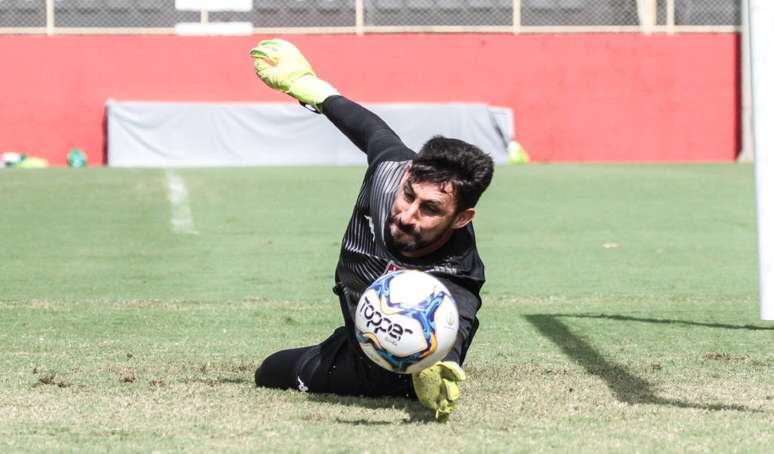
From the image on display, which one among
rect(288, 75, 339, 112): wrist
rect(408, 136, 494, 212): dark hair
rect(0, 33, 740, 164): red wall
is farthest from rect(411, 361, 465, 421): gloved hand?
rect(0, 33, 740, 164): red wall

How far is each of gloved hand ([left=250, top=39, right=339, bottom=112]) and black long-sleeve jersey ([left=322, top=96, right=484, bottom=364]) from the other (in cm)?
38

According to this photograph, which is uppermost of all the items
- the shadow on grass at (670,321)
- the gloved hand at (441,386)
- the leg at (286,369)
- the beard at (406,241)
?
the beard at (406,241)

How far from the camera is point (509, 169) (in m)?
20.9

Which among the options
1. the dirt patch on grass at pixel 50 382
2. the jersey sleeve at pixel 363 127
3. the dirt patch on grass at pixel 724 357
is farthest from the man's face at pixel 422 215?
the dirt patch on grass at pixel 724 357

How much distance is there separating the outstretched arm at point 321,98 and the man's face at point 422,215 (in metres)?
0.55

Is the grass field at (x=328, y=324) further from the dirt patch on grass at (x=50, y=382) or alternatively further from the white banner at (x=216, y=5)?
the white banner at (x=216, y=5)

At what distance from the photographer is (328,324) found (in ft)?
26.2

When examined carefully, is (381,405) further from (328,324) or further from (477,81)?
(477,81)

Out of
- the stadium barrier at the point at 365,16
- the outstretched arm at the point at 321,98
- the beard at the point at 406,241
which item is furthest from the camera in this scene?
the stadium barrier at the point at 365,16

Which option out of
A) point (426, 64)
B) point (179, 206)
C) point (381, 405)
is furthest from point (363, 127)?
point (426, 64)

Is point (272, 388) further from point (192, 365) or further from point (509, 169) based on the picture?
point (509, 169)

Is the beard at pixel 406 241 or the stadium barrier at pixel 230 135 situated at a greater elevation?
the beard at pixel 406 241

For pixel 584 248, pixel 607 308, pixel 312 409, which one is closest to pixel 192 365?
Answer: pixel 312 409

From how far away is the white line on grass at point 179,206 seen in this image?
43.2 feet
